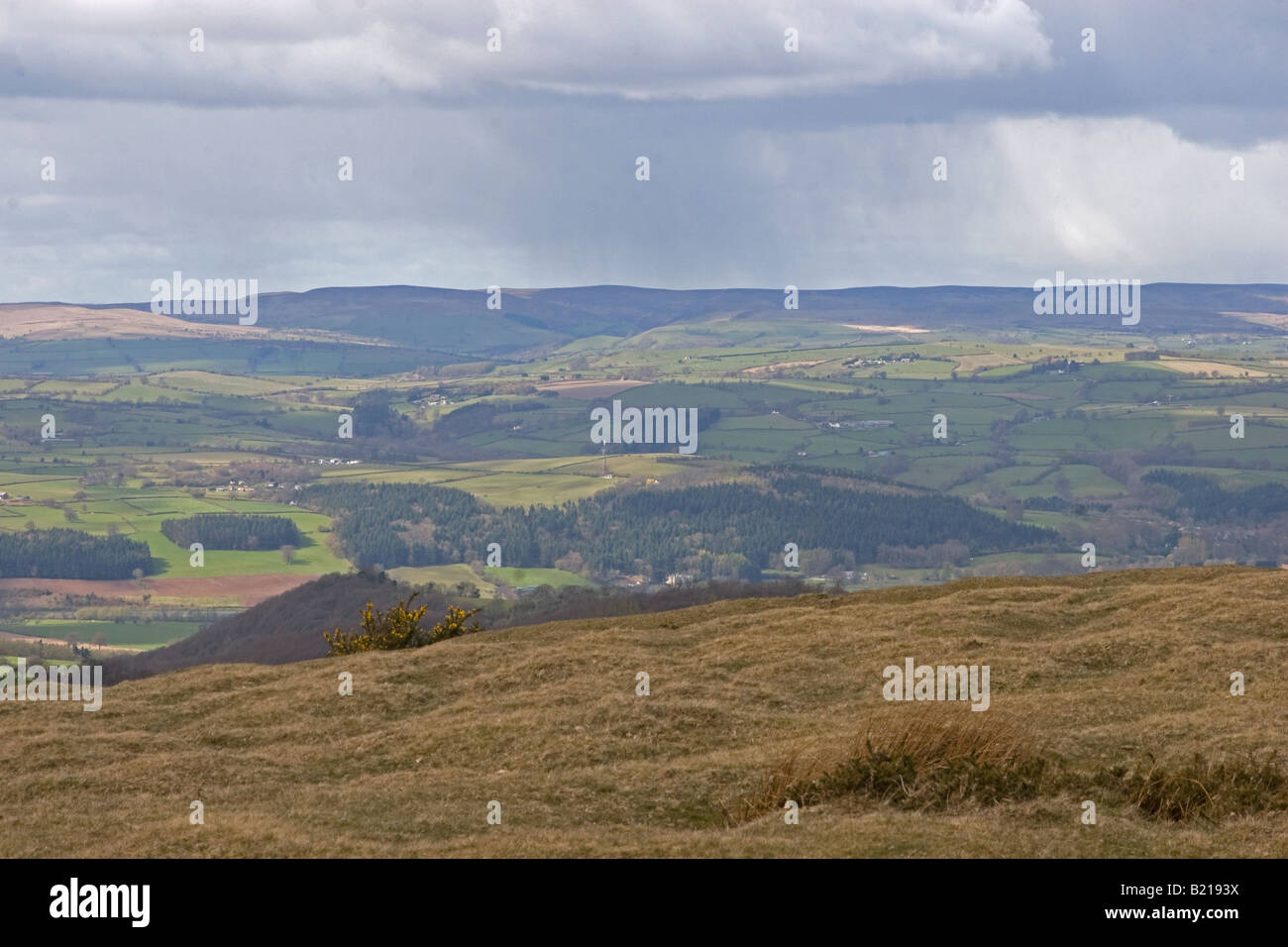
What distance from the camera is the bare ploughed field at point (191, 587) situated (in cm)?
17075

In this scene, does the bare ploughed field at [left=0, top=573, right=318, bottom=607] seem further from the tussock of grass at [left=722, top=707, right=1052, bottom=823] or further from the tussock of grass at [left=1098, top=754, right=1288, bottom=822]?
the tussock of grass at [left=1098, top=754, right=1288, bottom=822]

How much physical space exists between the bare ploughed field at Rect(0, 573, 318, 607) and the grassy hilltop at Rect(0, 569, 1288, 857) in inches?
5520

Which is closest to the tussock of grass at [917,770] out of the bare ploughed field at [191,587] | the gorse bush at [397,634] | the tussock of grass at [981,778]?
the tussock of grass at [981,778]

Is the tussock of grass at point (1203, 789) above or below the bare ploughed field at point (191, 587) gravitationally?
above

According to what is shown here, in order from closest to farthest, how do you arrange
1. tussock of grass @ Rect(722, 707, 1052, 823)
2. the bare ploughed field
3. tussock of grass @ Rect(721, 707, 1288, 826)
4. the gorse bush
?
tussock of grass @ Rect(721, 707, 1288, 826) < tussock of grass @ Rect(722, 707, 1052, 823) < the gorse bush < the bare ploughed field

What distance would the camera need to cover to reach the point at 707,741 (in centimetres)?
2319

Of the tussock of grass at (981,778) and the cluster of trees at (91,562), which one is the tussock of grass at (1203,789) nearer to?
the tussock of grass at (981,778)

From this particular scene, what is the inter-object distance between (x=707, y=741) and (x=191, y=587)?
6515 inches

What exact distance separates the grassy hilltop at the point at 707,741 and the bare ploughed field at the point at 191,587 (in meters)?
140

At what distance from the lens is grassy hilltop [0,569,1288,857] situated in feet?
53.2

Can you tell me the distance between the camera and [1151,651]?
2803cm

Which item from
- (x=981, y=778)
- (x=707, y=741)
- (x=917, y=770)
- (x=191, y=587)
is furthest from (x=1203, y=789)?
(x=191, y=587)

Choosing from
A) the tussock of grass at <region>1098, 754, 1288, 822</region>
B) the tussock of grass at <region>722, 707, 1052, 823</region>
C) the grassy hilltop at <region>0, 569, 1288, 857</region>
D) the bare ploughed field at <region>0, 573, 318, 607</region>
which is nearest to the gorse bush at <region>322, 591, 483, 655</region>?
the grassy hilltop at <region>0, 569, 1288, 857</region>

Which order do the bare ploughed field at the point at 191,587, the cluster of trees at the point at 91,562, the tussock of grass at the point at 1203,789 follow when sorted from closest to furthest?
the tussock of grass at the point at 1203,789 < the bare ploughed field at the point at 191,587 < the cluster of trees at the point at 91,562
